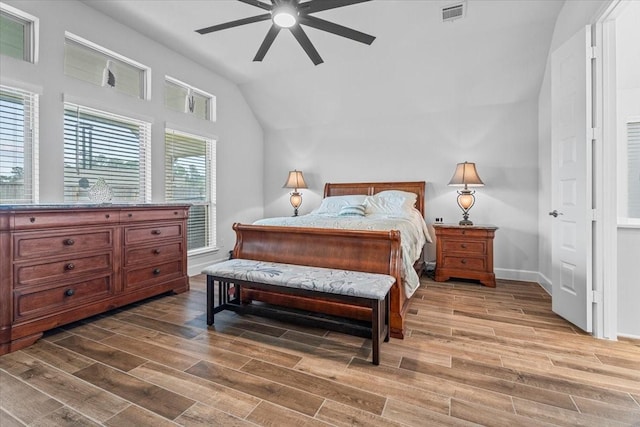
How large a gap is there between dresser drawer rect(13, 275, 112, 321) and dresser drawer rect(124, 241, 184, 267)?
0.86 ft

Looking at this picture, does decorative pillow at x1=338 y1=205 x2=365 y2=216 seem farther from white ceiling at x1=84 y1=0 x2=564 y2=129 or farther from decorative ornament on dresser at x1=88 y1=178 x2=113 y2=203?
decorative ornament on dresser at x1=88 y1=178 x2=113 y2=203

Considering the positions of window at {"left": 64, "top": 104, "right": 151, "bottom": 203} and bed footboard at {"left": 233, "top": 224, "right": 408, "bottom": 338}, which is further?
window at {"left": 64, "top": 104, "right": 151, "bottom": 203}

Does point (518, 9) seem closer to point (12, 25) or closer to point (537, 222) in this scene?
point (537, 222)

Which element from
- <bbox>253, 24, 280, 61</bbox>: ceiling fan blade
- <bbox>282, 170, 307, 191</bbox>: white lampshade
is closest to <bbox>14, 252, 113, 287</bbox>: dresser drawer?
<bbox>253, 24, 280, 61</bbox>: ceiling fan blade

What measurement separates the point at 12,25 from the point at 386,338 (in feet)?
13.4

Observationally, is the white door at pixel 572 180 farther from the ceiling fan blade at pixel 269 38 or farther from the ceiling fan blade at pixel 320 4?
the ceiling fan blade at pixel 269 38

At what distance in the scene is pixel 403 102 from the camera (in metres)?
4.62

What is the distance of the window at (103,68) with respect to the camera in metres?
2.99

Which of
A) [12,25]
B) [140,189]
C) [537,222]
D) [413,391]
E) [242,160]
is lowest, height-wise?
[413,391]

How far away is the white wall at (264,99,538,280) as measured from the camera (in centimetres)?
413

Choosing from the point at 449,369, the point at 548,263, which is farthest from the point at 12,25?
the point at 548,263

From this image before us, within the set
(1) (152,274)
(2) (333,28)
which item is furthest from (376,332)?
(1) (152,274)

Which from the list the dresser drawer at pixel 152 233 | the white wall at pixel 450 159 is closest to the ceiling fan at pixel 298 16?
the dresser drawer at pixel 152 233

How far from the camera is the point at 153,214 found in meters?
3.17
